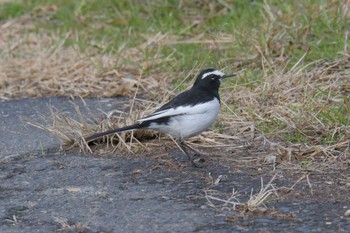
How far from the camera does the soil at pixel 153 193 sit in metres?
4.60

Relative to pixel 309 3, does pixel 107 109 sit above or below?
below

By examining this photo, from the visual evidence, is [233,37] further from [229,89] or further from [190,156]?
[190,156]

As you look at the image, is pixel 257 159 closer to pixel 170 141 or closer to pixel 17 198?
pixel 170 141

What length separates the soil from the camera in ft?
15.1

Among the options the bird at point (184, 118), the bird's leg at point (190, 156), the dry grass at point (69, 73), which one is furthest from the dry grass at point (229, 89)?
the bird at point (184, 118)

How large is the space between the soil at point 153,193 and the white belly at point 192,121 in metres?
0.24

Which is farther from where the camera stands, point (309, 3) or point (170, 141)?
point (309, 3)

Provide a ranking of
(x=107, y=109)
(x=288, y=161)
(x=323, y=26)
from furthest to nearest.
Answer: (x=323, y=26)
(x=107, y=109)
(x=288, y=161)

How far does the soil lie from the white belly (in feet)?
0.79

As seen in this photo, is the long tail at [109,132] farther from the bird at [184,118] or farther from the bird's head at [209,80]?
the bird's head at [209,80]

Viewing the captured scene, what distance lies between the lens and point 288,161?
5.71 metres

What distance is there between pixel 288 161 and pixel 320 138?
A: 51cm

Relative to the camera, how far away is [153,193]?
5.20 meters

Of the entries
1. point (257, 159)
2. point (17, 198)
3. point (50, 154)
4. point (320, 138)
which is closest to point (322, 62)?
point (320, 138)
